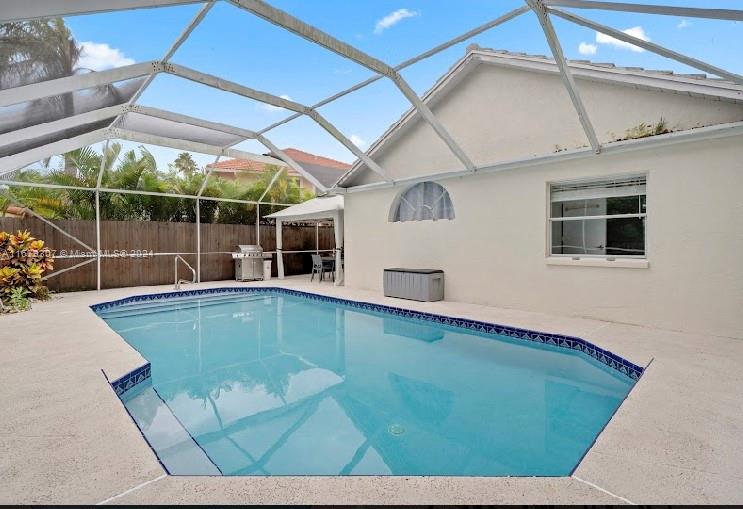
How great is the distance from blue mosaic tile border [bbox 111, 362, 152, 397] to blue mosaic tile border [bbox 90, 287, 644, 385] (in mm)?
68

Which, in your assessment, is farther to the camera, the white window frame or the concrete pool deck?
the white window frame

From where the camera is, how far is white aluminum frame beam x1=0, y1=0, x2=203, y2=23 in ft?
10.7

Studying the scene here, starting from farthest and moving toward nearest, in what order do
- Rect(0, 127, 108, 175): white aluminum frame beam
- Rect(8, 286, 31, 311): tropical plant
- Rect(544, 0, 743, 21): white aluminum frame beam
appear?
Rect(8, 286, 31, 311): tropical plant < Rect(0, 127, 108, 175): white aluminum frame beam < Rect(544, 0, 743, 21): white aluminum frame beam

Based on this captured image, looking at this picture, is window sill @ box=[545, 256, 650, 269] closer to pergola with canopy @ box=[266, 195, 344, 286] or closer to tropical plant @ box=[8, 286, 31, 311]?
pergola with canopy @ box=[266, 195, 344, 286]

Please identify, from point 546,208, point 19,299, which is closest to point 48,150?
point 19,299

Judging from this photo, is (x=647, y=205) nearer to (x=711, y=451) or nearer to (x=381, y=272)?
(x=711, y=451)

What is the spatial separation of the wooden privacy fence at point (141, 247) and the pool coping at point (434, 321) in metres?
2.39

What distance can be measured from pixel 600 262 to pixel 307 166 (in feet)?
32.5

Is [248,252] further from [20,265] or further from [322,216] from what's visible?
[20,265]

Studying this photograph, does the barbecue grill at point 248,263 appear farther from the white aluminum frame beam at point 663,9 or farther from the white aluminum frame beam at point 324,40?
the white aluminum frame beam at point 663,9

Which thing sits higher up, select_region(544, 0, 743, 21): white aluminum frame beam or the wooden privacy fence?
select_region(544, 0, 743, 21): white aluminum frame beam

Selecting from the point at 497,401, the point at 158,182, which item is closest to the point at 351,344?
the point at 497,401

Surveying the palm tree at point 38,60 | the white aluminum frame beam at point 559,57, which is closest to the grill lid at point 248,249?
the palm tree at point 38,60

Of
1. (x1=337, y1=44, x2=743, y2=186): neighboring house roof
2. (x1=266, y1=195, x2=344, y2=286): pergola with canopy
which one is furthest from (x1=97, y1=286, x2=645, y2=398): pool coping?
(x1=337, y1=44, x2=743, y2=186): neighboring house roof
